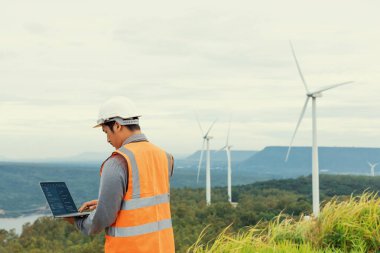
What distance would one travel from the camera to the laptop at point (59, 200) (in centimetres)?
524

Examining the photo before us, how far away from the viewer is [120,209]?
5000 mm

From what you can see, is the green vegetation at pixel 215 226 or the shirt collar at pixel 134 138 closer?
the shirt collar at pixel 134 138

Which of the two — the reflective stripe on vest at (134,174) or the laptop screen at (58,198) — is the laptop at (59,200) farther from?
the reflective stripe on vest at (134,174)

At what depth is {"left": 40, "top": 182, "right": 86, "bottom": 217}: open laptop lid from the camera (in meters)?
5.26

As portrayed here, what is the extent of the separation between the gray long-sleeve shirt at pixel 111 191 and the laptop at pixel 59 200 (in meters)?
0.33

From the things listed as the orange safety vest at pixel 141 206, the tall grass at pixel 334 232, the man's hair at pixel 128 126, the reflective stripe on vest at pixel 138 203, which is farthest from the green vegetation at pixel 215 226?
the man's hair at pixel 128 126

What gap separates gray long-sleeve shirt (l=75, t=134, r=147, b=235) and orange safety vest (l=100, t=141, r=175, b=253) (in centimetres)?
6

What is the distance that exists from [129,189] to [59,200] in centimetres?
73

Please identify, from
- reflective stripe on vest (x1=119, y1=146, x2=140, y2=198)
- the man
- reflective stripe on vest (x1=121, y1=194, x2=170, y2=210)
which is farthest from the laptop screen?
reflective stripe on vest (x1=119, y1=146, x2=140, y2=198)

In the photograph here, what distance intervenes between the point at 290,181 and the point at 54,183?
124946 millimetres

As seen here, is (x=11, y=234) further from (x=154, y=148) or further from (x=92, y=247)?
(x=154, y=148)

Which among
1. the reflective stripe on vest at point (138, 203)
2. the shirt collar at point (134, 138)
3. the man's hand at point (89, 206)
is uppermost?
the shirt collar at point (134, 138)

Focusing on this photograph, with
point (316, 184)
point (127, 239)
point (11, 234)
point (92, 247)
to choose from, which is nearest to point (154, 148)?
point (127, 239)

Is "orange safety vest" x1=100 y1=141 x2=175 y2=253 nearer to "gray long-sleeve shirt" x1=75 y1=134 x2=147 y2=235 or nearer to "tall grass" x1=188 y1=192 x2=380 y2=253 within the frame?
"gray long-sleeve shirt" x1=75 y1=134 x2=147 y2=235
